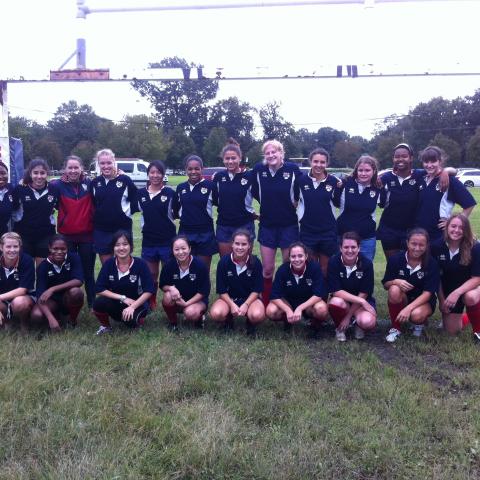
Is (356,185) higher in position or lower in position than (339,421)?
higher

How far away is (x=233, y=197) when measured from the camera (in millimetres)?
5723

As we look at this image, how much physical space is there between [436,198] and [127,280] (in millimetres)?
3094

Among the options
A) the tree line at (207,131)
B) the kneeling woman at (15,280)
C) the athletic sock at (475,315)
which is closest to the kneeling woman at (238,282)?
the kneeling woman at (15,280)

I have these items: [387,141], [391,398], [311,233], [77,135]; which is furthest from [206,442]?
[77,135]

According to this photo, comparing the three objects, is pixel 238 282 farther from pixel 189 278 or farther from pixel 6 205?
pixel 6 205

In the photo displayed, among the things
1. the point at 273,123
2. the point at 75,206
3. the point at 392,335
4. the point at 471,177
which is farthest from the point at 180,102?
the point at 392,335

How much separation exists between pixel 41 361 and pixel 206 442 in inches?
72.8

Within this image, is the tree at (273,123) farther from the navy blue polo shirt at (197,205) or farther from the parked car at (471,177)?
the navy blue polo shirt at (197,205)

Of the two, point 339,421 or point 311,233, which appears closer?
point 339,421

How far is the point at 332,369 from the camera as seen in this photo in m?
4.25

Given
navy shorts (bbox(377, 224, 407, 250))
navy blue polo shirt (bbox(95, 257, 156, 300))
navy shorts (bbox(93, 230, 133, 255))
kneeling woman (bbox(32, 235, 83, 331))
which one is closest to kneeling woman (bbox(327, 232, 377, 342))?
navy shorts (bbox(377, 224, 407, 250))

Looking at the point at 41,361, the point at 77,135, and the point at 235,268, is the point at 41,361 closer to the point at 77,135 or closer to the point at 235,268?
the point at 235,268

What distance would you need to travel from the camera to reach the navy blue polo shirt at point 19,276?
5.22 meters

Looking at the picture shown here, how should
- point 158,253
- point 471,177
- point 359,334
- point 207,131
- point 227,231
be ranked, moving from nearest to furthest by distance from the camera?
point 359,334, point 227,231, point 158,253, point 471,177, point 207,131
